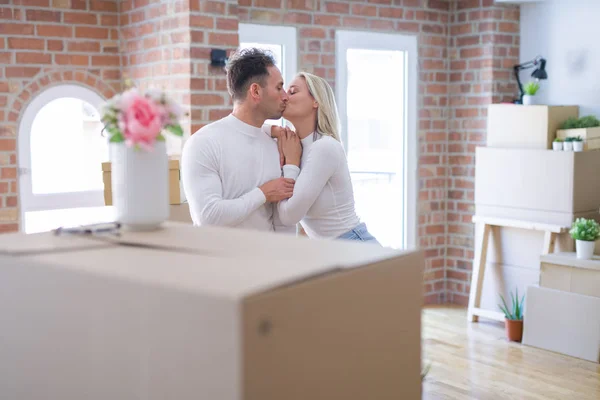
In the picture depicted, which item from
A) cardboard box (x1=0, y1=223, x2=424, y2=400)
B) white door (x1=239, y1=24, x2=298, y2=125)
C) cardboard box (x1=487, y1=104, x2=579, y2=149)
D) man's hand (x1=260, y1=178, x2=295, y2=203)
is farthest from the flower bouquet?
cardboard box (x1=487, y1=104, x2=579, y2=149)

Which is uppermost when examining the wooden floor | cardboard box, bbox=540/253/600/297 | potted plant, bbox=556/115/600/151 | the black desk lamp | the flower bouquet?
the black desk lamp

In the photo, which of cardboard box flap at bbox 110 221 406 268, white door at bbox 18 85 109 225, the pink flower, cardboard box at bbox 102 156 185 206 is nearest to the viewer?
cardboard box flap at bbox 110 221 406 268

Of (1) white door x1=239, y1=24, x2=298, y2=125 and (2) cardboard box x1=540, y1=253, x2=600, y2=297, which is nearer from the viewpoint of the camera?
(2) cardboard box x1=540, y1=253, x2=600, y2=297

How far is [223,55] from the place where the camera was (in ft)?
14.5

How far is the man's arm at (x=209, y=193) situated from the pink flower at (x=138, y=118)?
0.93 m

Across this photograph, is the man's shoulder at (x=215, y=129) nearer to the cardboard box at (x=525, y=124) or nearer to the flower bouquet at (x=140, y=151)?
the flower bouquet at (x=140, y=151)

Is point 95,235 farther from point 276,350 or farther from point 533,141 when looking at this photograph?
point 533,141

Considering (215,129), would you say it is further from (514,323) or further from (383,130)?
(383,130)

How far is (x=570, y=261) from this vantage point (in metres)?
4.67

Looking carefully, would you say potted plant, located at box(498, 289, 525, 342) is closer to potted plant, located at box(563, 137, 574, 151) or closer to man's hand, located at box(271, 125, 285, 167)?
potted plant, located at box(563, 137, 574, 151)

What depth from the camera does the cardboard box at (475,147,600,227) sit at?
195 inches

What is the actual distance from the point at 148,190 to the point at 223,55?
297cm

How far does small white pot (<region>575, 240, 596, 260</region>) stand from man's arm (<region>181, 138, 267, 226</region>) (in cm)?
284

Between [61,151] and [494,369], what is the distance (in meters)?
2.98
